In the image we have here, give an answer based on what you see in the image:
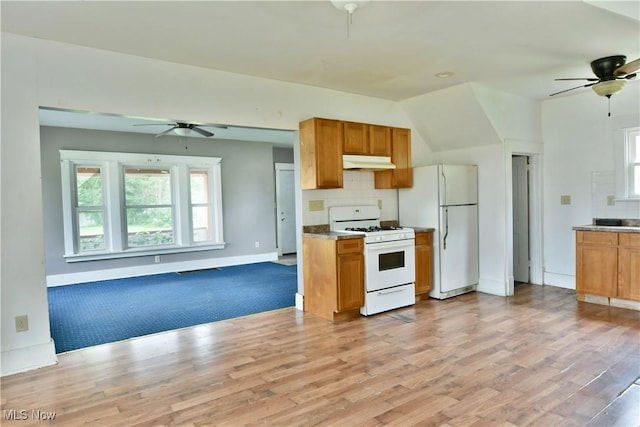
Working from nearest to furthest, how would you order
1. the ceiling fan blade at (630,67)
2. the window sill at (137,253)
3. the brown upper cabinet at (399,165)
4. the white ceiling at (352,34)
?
the white ceiling at (352,34), the ceiling fan blade at (630,67), the brown upper cabinet at (399,165), the window sill at (137,253)

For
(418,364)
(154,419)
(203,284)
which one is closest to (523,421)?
(418,364)

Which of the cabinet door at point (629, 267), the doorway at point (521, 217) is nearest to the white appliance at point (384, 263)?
the doorway at point (521, 217)

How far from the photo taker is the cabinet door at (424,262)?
15.7 feet

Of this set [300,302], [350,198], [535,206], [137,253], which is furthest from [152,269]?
[535,206]

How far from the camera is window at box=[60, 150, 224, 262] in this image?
20.9 feet

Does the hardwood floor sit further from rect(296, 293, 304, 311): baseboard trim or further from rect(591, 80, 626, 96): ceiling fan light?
rect(591, 80, 626, 96): ceiling fan light

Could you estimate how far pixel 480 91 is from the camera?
4.67m

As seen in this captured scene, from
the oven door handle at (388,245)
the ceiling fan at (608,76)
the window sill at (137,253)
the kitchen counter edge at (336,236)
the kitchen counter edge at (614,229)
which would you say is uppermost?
the ceiling fan at (608,76)

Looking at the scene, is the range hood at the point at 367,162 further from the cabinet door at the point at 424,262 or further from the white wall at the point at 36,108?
the white wall at the point at 36,108

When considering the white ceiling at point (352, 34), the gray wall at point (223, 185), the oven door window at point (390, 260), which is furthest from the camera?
the gray wall at point (223, 185)

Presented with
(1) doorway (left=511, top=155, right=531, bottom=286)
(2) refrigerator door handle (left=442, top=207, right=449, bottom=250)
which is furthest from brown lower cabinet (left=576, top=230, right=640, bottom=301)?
(2) refrigerator door handle (left=442, top=207, right=449, bottom=250)

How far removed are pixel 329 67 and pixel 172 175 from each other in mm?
4431

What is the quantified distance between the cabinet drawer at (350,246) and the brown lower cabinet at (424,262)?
0.94 m

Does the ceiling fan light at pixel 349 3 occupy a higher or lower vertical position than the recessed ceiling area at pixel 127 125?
lower
